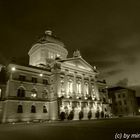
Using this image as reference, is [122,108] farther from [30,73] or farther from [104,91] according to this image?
[30,73]

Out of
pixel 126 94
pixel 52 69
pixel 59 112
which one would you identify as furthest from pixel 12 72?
pixel 126 94

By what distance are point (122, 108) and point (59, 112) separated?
44.9 meters

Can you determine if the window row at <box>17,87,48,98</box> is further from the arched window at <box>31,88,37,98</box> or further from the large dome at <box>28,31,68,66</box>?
the large dome at <box>28,31,68,66</box>

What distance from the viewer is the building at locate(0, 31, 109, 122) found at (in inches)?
1412

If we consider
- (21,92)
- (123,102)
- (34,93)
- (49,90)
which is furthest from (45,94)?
(123,102)

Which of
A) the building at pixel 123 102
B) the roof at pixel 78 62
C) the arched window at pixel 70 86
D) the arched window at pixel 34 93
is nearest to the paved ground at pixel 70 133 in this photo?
the arched window at pixel 34 93

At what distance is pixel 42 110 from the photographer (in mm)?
40188

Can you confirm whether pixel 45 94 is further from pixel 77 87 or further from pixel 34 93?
pixel 77 87

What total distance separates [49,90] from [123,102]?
44763 millimetres

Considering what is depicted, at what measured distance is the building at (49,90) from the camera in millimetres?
35875

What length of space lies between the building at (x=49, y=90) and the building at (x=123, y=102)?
1912cm

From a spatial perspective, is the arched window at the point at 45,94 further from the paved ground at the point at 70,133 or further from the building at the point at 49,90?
the paved ground at the point at 70,133

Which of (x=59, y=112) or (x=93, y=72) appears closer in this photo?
(x=59, y=112)

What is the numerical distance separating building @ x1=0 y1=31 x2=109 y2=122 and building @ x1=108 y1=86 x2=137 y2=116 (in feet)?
62.7
